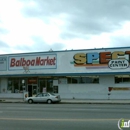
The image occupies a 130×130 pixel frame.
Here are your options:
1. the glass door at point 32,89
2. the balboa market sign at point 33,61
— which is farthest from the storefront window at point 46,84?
the balboa market sign at point 33,61

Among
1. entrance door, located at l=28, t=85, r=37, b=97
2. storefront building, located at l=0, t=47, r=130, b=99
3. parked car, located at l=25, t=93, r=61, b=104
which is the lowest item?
parked car, located at l=25, t=93, r=61, b=104

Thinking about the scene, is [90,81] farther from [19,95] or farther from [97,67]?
[19,95]

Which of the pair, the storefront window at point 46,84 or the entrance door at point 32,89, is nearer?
the storefront window at point 46,84

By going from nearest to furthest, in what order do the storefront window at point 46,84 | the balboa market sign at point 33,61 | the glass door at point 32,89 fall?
the balboa market sign at point 33,61 → the storefront window at point 46,84 → the glass door at point 32,89

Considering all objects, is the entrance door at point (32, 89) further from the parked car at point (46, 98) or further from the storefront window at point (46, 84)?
the parked car at point (46, 98)

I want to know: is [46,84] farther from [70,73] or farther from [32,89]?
[70,73]

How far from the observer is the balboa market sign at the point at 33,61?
1489 inches

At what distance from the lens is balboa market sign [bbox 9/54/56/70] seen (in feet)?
124

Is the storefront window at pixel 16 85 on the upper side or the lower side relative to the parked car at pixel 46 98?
upper

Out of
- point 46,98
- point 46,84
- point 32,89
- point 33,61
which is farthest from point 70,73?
point 46,98

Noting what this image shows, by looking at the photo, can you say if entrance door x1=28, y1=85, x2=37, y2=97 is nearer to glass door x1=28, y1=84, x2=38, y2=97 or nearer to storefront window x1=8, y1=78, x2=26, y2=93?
glass door x1=28, y1=84, x2=38, y2=97

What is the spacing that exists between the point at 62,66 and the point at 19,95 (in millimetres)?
8117

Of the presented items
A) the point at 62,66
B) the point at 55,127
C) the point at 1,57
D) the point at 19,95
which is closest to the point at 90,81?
the point at 62,66

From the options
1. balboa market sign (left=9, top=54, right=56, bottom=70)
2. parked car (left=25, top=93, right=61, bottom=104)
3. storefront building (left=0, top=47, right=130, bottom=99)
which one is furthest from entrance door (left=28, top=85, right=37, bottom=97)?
parked car (left=25, top=93, right=61, bottom=104)
